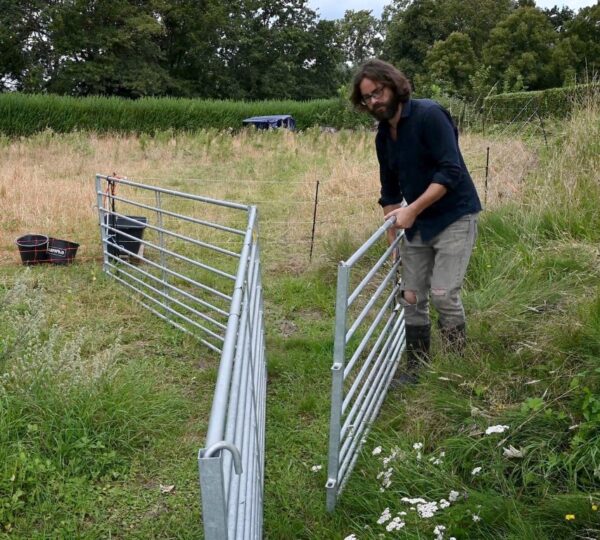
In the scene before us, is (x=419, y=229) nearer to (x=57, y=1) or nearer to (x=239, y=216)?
(x=239, y=216)

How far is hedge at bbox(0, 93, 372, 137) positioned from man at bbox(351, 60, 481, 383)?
18075 mm

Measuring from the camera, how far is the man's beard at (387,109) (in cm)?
315

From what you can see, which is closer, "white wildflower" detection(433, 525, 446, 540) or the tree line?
"white wildflower" detection(433, 525, 446, 540)

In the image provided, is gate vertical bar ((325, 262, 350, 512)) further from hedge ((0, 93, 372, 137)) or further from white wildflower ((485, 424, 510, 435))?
hedge ((0, 93, 372, 137))

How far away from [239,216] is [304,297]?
3967 millimetres

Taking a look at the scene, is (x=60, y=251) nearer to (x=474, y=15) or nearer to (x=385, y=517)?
(x=385, y=517)

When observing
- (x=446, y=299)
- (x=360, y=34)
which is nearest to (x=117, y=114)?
(x=446, y=299)

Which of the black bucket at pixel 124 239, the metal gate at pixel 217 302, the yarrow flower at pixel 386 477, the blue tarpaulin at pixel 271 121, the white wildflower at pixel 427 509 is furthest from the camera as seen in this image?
the blue tarpaulin at pixel 271 121

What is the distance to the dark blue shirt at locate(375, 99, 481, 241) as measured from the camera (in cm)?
313

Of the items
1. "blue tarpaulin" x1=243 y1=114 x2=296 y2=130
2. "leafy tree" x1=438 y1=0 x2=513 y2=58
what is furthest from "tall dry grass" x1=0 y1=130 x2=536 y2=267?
"leafy tree" x1=438 y1=0 x2=513 y2=58

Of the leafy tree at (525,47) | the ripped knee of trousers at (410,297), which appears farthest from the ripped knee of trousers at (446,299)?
the leafy tree at (525,47)

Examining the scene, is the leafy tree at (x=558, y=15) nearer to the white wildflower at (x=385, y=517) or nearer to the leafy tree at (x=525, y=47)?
the leafy tree at (x=525, y=47)

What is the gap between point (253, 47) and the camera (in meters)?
46.7

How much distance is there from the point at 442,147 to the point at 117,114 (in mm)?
25172
